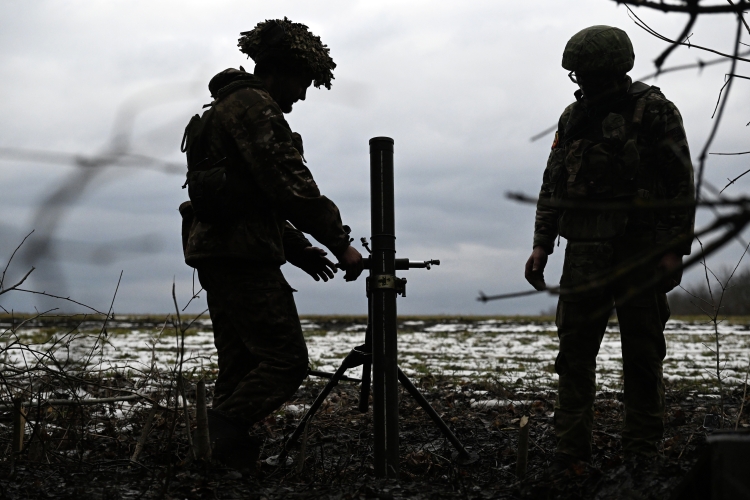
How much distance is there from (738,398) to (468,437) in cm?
308

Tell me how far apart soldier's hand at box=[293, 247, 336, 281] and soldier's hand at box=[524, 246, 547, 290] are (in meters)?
1.13

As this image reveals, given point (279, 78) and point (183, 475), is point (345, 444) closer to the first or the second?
point (183, 475)

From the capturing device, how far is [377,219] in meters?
3.27

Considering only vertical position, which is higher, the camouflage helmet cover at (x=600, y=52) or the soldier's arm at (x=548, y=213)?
the camouflage helmet cover at (x=600, y=52)

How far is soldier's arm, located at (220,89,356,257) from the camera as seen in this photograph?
3.12m

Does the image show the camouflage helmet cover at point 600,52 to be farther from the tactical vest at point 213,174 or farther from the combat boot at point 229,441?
the combat boot at point 229,441

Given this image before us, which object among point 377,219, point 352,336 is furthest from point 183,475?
point 352,336

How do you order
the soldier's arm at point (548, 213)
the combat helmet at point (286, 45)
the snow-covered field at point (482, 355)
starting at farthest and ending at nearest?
the snow-covered field at point (482, 355), the soldier's arm at point (548, 213), the combat helmet at point (286, 45)

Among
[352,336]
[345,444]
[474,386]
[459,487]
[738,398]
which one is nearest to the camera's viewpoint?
[459,487]

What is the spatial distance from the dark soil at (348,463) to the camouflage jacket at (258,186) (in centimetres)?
84

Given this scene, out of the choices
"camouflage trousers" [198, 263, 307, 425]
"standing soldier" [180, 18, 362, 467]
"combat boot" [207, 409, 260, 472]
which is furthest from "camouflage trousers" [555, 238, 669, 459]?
"combat boot" [207, 409, 260, 472]

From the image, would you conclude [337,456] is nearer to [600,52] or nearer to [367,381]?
[367,381]

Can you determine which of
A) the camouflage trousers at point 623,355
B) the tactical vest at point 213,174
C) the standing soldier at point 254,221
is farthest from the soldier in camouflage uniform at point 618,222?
the tactical vest at point 213,174

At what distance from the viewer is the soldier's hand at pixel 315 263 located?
3.68 meters
